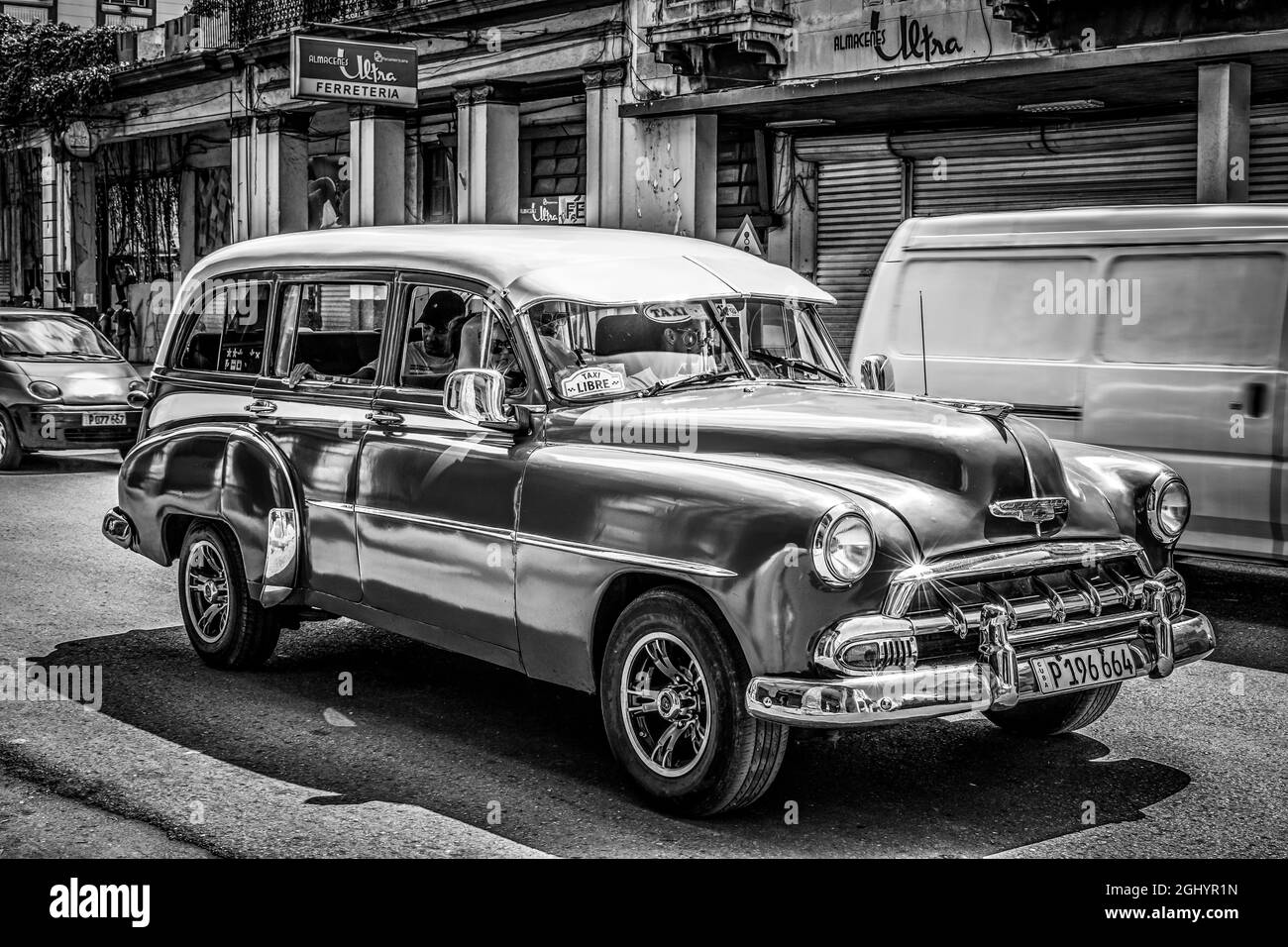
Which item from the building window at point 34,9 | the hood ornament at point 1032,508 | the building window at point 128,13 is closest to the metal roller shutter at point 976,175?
the hood ornament at point 1032,508

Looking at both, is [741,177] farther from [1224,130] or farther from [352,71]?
[1224,130]

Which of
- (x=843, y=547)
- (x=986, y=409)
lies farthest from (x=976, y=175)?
(x=843, y=547)

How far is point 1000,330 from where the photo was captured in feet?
30.9

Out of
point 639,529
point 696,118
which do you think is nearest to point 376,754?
point 639,529

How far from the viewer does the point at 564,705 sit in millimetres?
6652

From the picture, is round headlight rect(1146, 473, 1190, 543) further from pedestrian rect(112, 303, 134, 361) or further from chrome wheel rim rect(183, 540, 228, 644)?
pedestrian rect(112, 303, 134, 361)

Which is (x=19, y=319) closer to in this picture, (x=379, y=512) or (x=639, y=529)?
(x=379, y=512)

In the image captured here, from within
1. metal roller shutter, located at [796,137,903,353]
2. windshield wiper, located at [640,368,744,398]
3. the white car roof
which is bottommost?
windshield wiper, located at [640,368,744,398]

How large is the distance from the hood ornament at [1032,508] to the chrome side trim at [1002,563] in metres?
0.09

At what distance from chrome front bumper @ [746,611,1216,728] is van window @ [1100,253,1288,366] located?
417 cm

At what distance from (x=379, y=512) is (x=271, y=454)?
2.54ft

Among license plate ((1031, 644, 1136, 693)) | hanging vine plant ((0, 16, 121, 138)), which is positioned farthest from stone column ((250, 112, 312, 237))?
license plate ((1031, 644, 1136, 693))

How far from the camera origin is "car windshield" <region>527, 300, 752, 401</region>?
19.2 feet

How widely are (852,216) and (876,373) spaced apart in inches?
497
